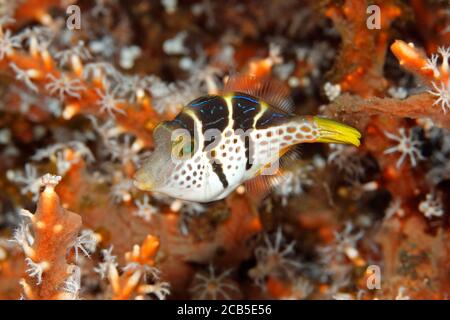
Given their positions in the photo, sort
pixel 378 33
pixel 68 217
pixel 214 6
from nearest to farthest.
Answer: pixel 68 217, pixel 378 33, pixel 214 6

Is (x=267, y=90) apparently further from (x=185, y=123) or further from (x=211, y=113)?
(x=185, y=123)

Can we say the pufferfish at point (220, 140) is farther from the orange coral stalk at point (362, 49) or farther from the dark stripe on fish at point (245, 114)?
the orange coral stalk at point (362, 49)

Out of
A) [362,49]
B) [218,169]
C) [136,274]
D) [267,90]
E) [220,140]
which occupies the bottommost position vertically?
[136,274]

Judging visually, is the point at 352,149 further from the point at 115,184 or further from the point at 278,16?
the point at 278,16

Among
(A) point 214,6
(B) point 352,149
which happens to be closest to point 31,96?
(A) point 214,6

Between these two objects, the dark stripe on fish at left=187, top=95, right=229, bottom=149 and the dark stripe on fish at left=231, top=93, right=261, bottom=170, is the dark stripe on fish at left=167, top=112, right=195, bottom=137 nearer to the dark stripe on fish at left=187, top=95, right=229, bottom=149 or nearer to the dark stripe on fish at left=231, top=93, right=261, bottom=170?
the dark stripe on fish at left=187, top=95, right=229, bottom=149

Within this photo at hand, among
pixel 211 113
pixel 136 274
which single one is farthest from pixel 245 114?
pixel 136 274
